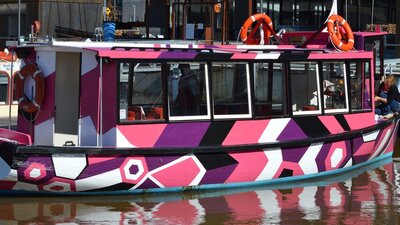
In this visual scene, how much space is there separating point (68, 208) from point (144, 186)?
1.15 m

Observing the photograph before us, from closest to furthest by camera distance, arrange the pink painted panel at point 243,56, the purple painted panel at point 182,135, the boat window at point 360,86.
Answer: the purple painted panel at point 182,135, the pink painted panel at point 243,56, the boat window at point 360,86

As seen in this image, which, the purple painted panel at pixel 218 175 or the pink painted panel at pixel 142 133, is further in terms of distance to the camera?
the purple painted panel at pixel 218 175

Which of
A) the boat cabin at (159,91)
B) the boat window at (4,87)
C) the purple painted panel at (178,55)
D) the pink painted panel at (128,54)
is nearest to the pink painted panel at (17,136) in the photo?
the boat cabin at (159,91)

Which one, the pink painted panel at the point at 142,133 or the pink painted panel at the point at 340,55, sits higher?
the pink painted panel at the point at 340,55

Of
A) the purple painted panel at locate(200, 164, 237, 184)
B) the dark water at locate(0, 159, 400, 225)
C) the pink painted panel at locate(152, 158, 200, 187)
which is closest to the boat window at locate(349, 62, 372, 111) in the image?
the dark water at locate(0, 159, 400, 225)

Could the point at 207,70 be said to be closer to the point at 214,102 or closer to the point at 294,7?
the point at 214,102

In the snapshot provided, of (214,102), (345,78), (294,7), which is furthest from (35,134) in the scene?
(294,7)

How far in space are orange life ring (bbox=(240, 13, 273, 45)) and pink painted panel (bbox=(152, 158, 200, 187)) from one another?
405 centimetres

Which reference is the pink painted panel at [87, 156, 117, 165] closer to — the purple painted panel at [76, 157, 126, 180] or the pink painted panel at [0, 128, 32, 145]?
the purple painted panel at [76, 157, 126, 180]

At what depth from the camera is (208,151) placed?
12430mm

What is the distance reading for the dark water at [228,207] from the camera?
11102 mm

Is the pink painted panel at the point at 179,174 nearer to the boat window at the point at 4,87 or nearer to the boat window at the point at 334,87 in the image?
Result: the boat window at the point at 334,87

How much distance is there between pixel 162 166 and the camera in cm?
1213

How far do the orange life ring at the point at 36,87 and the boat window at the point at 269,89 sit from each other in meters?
3.15
